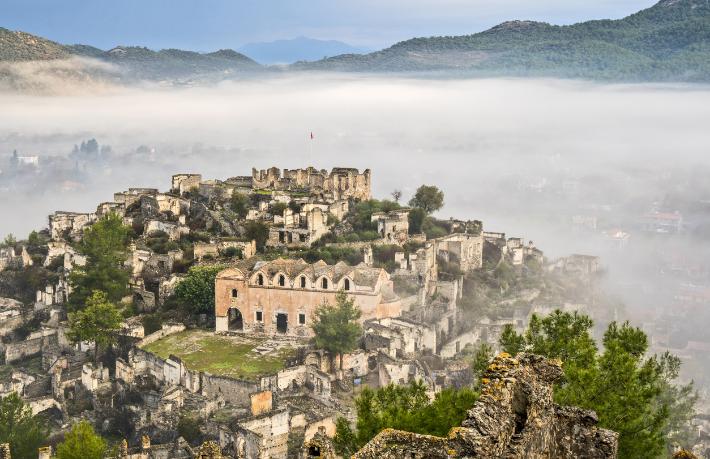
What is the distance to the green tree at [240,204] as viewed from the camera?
67562 millimetres

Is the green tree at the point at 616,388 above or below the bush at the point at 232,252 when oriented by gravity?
above

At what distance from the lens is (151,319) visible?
5344 centimetres

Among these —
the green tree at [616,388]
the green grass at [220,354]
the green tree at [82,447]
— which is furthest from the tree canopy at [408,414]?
the green grass at [220,354]

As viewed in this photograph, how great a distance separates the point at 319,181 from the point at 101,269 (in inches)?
932

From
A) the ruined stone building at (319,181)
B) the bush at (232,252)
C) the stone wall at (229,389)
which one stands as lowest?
the stone wall at (229,389)

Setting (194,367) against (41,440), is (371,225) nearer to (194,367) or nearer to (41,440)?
(194,367)

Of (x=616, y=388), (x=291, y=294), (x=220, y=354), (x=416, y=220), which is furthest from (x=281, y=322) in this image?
(x=616, y=388)

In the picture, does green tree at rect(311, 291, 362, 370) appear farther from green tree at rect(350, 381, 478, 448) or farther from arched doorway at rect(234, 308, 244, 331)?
green tree at rect(350, 381, 478, 448)

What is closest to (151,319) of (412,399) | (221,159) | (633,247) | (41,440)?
(41,440)

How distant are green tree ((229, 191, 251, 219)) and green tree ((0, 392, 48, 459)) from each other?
27.1 m

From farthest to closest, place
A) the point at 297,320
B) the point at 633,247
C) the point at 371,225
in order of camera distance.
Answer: the point at 633,247, the point at 371,225, the point at 297,320

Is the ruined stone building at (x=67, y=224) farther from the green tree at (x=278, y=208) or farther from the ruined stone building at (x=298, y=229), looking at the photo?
the ruined stone building at (x=298, y=229)

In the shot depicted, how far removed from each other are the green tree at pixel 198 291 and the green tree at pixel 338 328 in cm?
843

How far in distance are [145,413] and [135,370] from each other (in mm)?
5163
